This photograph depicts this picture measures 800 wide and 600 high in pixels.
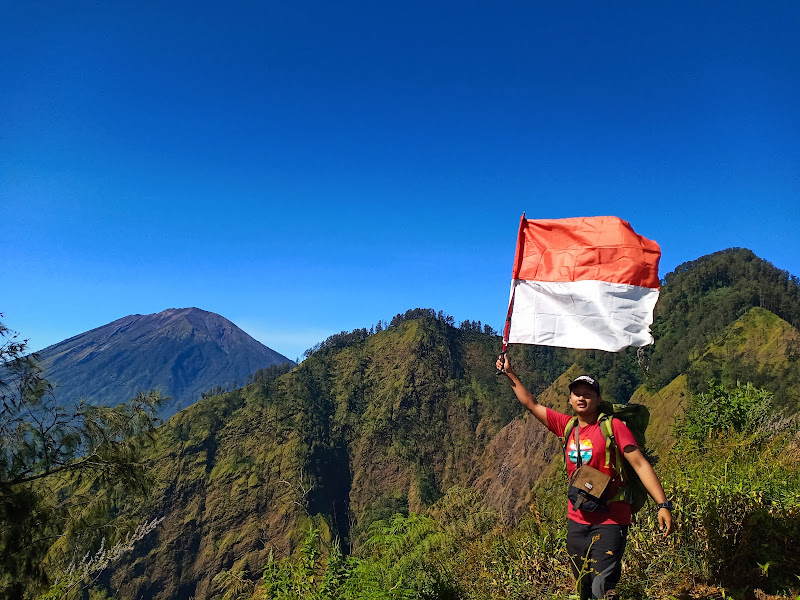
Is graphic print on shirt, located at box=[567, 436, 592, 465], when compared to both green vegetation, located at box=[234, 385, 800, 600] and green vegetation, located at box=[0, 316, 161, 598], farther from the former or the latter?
green vegetation, located at box=[0, 316, 161, 598]

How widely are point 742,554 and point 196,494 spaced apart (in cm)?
9128

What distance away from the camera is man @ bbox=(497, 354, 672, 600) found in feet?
9.48

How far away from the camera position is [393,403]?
347 feet

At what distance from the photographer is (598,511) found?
299 centimetres

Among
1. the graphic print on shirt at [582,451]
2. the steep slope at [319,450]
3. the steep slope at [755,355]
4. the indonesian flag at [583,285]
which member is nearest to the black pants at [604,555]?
the graphic print on shirt at [582,451]

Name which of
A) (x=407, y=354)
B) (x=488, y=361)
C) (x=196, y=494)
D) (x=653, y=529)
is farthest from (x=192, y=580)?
(x=653, y=529)

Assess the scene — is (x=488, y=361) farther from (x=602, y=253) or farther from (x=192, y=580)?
(x=602, y=253)

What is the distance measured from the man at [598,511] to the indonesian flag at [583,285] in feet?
2.96

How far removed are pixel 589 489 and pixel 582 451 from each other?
0.24 meters

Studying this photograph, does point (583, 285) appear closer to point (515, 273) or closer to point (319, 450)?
point (515, 273)

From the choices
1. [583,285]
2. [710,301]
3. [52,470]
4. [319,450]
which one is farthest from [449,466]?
[583,285]

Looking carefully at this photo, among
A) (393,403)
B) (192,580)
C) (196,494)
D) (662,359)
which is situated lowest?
(192,580)

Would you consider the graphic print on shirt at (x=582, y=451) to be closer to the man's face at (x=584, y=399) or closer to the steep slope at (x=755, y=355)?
the man's face at (x=584, y=399)

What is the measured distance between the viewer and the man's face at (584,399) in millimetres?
3150
